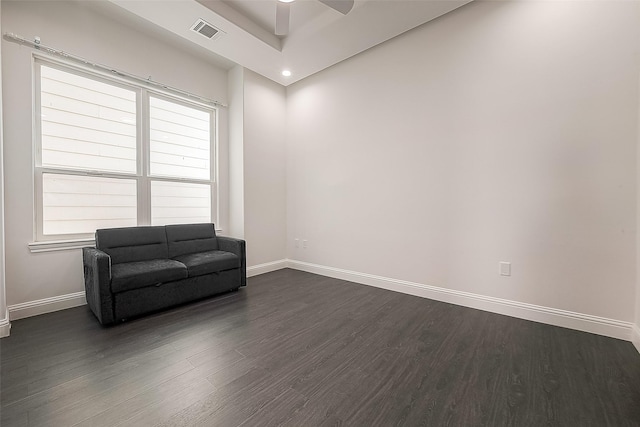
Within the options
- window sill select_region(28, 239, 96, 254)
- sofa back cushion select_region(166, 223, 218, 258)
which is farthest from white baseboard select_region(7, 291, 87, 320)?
sofa back cushion select_region(166, 223, 218, 258)

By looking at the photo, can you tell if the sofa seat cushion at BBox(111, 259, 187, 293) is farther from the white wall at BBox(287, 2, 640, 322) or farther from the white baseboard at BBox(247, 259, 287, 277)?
the white wall at BBox(287, 2, 640, 322)

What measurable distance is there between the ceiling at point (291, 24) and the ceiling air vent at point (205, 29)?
0.15 feet

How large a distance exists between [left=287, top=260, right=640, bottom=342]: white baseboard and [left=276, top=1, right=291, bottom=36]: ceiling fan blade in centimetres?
311

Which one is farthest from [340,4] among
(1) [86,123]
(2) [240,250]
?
(1) [86,123]

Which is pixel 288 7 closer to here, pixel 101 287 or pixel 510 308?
pixel 101 287

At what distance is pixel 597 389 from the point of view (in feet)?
5.23

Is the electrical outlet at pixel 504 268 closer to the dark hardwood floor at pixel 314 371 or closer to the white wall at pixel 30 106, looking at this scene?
the dark hardwood floor at pixel 314 371

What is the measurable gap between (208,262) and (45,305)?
158 centimetres

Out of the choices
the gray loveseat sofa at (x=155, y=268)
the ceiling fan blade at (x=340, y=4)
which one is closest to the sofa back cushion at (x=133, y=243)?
the gray loveseat sofa at (x=155, y=268)

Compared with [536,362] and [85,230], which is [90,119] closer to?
[85,230]

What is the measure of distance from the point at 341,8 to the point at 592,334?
363 centimetres

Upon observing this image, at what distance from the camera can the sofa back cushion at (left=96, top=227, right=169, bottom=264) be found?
9.51 ft

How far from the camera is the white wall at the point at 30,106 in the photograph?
2496 mm

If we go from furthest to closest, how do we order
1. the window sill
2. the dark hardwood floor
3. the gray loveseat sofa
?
the window sill < the gray loveseat sofa < the dark hardwood floor
